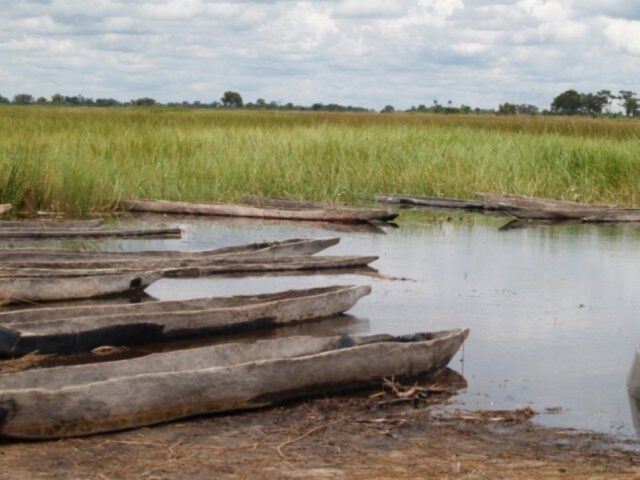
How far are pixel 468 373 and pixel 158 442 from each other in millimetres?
2380

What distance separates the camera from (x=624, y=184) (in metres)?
17.7

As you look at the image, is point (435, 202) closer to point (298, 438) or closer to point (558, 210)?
point (558, 210)

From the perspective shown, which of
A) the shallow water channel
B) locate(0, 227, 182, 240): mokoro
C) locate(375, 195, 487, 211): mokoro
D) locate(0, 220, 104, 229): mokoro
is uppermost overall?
locate(0, 220, 104, 229): mokoro

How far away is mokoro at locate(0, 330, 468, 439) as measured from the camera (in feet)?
16.4

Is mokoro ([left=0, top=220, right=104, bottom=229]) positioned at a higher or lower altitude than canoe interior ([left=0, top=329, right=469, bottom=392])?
higher

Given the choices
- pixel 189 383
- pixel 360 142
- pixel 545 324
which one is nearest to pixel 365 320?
pixel 545 324

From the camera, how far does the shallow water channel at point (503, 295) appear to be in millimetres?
6656

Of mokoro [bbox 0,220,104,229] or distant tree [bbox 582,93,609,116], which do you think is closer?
mokoro [bbox 0,220,104,229]

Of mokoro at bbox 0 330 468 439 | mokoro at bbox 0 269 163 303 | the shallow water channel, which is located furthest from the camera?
mokoro at bbox 0 269 163 303

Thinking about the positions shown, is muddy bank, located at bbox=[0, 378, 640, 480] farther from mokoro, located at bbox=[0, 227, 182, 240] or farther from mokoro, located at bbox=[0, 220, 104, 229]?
mokoro, located at bbox=[0, 220, 104, 229]

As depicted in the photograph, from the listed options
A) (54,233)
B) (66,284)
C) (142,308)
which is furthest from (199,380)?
(54,233)

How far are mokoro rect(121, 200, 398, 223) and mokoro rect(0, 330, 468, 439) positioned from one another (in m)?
7.49

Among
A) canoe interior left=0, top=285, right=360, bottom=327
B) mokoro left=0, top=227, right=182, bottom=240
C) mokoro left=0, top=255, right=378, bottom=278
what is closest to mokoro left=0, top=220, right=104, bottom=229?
mokoro left=0, top=227, right=182, bottom=240

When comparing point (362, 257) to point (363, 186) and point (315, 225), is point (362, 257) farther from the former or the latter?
point (363, 186)
